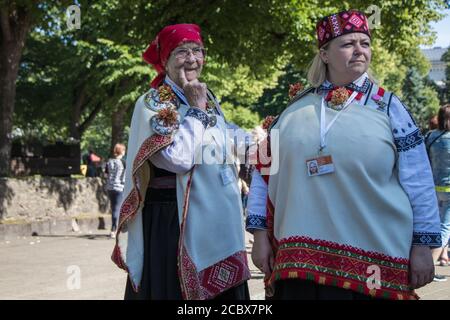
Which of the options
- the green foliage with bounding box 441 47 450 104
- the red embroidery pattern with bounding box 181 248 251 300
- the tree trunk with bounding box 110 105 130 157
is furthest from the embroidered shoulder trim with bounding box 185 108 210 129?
the green foliage with bounding box 441 47 450 104

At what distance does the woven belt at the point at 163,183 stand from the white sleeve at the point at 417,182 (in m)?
1.41

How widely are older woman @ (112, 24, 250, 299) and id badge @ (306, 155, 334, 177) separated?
0.94 meters

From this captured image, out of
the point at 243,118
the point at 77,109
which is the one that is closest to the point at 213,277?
the point at 77,109

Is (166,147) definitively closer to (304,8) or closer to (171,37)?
(171,37)

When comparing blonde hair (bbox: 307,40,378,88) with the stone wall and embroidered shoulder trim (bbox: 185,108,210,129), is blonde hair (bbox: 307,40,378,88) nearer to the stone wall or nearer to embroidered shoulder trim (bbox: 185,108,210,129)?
embroidered shoulder trim (bbox: 185,108,210,129)

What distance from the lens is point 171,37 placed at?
4676 mm

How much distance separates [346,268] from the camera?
11.7 ft

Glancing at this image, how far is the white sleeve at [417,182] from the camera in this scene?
361 cm

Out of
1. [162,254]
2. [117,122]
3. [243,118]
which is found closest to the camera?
[162,254]

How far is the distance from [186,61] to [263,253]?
54.2 inches

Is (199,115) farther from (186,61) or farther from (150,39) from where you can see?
(150,39)

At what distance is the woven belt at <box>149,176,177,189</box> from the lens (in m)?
4.52

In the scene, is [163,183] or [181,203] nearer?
[181,203]
